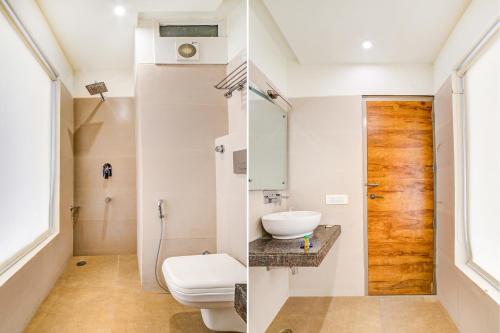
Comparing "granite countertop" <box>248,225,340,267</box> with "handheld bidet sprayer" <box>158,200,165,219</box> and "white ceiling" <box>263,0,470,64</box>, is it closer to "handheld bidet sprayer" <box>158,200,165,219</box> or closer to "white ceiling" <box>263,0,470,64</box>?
"handheld bidet sprayer" <box>158,200,165,219</box>

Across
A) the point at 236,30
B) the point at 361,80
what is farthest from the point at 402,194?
the point at 236,30

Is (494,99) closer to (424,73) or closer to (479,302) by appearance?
(424,73)

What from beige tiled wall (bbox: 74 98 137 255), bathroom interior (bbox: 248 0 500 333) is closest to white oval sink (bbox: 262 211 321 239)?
bathroom interior (bbox: 248 0 500 333)

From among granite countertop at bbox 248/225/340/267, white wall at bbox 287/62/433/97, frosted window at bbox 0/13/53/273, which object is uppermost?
white wall at bbox 287/62/433/97

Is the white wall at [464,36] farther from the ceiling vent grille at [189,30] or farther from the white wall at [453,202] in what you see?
the ceiling vent grille at [189,30]

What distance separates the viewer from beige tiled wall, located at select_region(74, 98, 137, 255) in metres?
0.70


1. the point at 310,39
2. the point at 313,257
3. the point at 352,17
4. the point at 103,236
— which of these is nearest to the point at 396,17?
the point at 352,17

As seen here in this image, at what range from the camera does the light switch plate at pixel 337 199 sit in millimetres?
814

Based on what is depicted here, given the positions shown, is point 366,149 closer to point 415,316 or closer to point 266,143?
point 266,143

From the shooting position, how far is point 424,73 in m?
0.78

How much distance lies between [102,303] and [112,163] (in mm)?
343

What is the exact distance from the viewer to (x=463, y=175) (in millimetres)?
789

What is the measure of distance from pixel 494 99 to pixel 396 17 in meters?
0.32

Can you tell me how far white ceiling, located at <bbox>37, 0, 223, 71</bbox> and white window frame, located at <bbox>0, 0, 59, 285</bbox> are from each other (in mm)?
52
